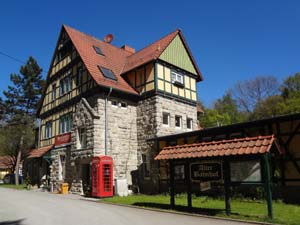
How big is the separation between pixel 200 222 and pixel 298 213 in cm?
363

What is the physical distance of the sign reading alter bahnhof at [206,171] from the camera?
34.6 feet

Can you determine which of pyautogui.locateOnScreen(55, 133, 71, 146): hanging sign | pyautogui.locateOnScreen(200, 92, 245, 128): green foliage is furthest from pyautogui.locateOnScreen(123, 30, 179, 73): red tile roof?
pyautogui.locateOnScreen(200, 92, 245, 128): green foliage

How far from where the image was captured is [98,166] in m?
17.5

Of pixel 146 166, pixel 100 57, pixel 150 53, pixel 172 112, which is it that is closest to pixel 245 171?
pixel 146 166

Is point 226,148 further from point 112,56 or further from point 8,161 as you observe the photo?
point 8,161

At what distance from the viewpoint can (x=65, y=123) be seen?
79.5ft

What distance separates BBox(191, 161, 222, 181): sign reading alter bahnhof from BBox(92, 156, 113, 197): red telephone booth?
760 cm

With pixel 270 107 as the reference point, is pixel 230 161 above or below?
below

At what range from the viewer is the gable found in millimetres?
22469

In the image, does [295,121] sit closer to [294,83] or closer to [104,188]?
[104,188]

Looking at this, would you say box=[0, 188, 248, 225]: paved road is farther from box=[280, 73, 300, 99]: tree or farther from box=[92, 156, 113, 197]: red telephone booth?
box=[280, 73, 300, 99]: tree

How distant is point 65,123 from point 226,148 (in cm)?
1691

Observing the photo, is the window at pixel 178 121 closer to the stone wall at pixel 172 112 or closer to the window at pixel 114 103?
the stone wall at pixel 172 112

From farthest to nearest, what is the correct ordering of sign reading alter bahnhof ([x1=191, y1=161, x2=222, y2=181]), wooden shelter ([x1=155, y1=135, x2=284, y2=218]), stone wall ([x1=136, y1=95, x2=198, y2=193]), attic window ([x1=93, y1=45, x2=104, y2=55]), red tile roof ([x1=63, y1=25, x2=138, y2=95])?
attic window ([x1=93, y1=45, x2=104, y2=55]), red tile roof ([x1=63, y1=25, x2=138, y2=95]), stone wall ([x1=136, y1=95, x2=198, y2=193]), sign reading alter bahnhof ([x1=191, y1=161, x2=222, y2=181]), wooden shelter ([x1=155, y1=135, x2=284, y2=218])
